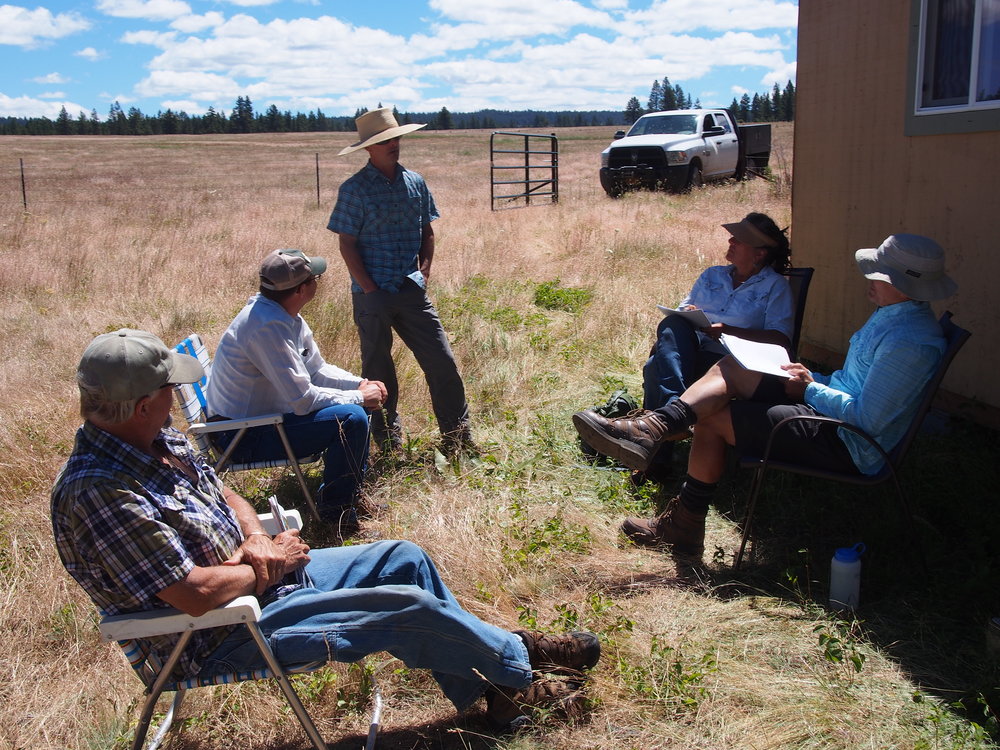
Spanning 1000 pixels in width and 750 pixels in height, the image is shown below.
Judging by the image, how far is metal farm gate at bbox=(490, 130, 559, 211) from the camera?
58.2ft

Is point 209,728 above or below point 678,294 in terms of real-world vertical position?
below

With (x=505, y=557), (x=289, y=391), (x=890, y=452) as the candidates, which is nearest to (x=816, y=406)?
(x=890, y=452)

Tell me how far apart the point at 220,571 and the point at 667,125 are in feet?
58.5

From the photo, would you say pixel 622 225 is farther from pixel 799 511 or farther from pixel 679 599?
pixel 679 599

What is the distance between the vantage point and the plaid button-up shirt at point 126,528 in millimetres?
2074

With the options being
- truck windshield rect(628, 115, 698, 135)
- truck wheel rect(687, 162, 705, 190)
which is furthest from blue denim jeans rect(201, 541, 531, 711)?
truck windshield rect(628, 115, 698, 135)

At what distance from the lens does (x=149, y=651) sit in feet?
7.55

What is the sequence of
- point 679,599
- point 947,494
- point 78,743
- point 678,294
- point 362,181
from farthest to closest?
point 678,294
point 362,181
point 947,494
point 679,599
point 78,743

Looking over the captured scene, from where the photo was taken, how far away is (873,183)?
5.25 metres

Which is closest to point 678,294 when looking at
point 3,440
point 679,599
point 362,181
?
point 362,181

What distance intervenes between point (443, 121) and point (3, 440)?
118825 millimetres

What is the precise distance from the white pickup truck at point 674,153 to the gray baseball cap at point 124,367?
50.8 feet

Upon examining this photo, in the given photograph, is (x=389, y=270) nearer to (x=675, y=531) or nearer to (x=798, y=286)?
(x=675, y=531)

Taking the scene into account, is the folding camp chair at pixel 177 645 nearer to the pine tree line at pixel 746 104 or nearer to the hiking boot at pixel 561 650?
the hiking boot at pixel 561 650
